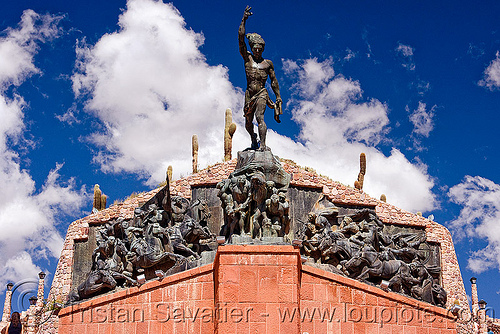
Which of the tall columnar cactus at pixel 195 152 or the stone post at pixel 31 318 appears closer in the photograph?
the stone post at pixel 31 318

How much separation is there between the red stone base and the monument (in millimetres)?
31

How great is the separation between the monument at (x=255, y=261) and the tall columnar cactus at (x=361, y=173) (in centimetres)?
588

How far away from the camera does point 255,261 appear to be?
22156 mm

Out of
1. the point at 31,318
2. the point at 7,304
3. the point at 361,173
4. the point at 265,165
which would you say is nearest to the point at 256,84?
the point at 265,165

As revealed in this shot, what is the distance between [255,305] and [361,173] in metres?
16.3

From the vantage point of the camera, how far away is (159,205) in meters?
27.2

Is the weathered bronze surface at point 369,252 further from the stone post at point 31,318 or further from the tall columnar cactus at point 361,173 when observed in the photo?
the stone post at point 31,318

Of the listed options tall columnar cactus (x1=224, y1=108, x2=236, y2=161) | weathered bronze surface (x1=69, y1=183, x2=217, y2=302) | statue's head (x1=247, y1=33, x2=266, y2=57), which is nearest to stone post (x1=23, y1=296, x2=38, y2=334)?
weathered bronze surface (x1=69, y1=183, x2=217, y2=302)

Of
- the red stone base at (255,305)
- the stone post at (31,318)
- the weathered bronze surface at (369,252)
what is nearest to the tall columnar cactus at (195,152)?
the stone post at (31,318)

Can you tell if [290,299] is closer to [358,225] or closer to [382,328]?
[382,328]

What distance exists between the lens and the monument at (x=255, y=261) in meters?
22.1

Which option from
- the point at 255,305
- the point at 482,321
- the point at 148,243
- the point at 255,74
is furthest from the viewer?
the point at 482,321

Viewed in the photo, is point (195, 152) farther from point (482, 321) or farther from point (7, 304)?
point (482, 321)

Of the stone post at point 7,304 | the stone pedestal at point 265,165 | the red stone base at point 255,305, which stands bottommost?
the red stone base at point 255,305
